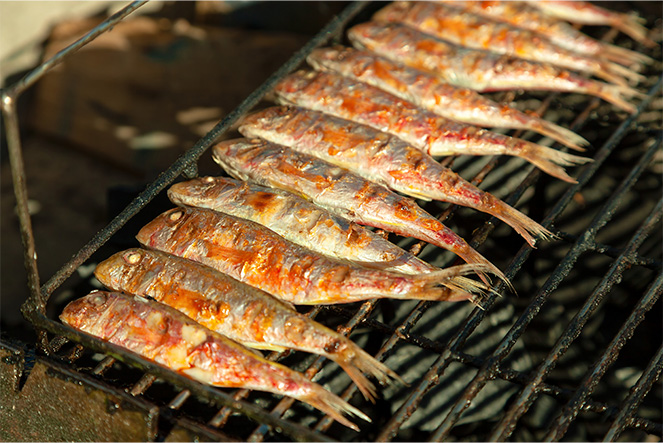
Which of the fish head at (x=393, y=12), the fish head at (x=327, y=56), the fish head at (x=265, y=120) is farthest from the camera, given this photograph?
the fish head at (x=393, y=12)

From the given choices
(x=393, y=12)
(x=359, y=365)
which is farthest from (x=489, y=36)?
(x=359, y=365)

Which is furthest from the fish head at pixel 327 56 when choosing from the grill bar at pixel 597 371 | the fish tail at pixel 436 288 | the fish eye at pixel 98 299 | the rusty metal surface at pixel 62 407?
the rusty metal surface at pixel 62 407

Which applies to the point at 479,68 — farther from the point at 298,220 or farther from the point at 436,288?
the point at 436,288

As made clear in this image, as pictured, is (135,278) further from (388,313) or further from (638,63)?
(638,63)

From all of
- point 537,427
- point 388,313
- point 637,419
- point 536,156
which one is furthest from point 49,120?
point 637,419

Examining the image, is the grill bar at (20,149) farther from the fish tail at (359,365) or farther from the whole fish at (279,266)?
the fish tail at (359,365)
